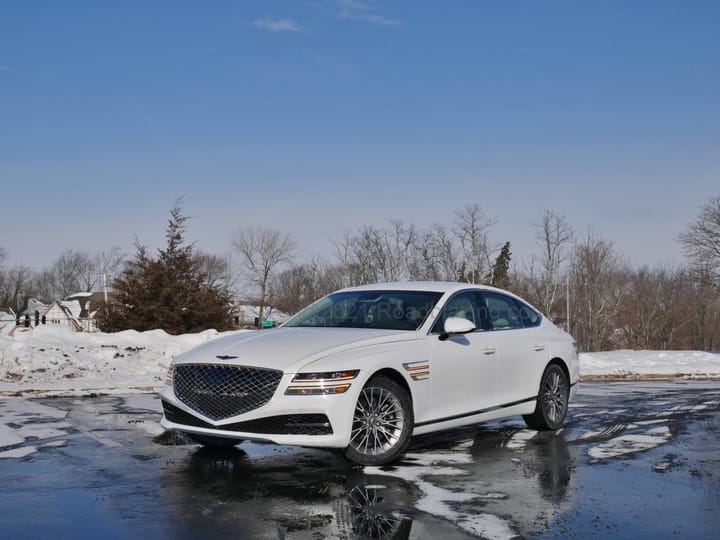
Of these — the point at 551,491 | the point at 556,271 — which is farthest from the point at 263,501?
the point at 556,271

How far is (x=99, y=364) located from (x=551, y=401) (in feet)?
35.2

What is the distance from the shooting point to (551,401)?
9.66 meters

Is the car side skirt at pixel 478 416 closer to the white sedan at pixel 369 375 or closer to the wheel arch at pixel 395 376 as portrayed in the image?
the white sedan at pixel 369 375

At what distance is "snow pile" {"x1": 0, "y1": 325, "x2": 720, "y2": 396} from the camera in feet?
50.4

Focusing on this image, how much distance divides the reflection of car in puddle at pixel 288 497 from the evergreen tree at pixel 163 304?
2093cm

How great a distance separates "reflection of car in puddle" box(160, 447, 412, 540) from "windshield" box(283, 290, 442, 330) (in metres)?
1.39

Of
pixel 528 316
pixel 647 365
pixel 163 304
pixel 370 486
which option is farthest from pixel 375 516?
pixel 163 304

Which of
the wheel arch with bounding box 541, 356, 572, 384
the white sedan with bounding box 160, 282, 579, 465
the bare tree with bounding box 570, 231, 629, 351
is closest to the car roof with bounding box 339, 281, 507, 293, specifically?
the white sedan with bounding box 160, 282, 579, 465

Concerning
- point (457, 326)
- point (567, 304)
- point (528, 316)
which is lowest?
point (457, 326)

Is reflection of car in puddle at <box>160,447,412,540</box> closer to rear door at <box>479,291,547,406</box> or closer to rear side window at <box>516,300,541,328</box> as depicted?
rear door at <box>479,291,547,406</box>

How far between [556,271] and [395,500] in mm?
62463

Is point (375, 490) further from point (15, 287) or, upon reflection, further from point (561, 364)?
point (15, 287)

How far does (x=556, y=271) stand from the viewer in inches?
2611

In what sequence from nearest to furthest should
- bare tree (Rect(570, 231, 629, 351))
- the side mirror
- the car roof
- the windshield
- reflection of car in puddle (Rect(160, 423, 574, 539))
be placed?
1. reflection of car in puddle (Rect(160, 423, 574, 539))
2. the side mirror
3. the windshield
4. the car roof
5. bare tree (Rect(570, 231, 629, 351))
